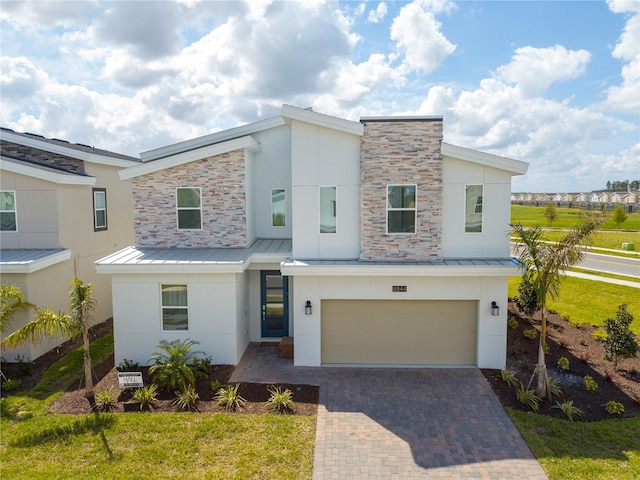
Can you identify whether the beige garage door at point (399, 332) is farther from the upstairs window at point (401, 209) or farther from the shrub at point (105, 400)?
the shrub at point (105, 400)

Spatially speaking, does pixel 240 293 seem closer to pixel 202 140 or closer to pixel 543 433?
pixel 202 140

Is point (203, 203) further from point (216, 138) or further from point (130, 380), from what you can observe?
point (130, 380)

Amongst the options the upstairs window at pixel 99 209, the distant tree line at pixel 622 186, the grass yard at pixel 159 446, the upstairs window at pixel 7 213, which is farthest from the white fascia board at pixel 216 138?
the distant tree line at pixel 622 186

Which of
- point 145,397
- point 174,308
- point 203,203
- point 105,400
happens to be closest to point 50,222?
point 203,203

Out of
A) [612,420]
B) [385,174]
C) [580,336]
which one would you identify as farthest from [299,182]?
[580,336]

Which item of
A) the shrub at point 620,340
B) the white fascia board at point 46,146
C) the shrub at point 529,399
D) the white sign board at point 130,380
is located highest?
the white fascia board at point 46,146

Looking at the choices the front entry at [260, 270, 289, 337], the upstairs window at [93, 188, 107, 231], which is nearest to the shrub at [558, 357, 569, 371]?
the front entry at [260, 270, 289, 337]
